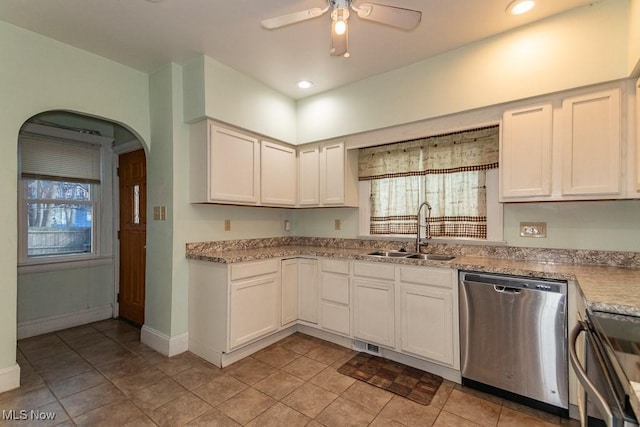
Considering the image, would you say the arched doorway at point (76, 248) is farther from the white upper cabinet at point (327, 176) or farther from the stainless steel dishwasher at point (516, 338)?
the stainless steel dishwasher at point (516, 338)

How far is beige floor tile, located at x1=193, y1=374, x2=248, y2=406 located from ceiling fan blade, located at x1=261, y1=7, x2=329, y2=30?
8.07 ft

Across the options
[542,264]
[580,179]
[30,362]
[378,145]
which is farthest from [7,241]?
[580,179]

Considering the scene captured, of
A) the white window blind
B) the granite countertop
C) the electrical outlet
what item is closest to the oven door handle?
the granite countertop

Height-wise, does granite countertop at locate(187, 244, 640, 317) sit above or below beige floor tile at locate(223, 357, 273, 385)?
above

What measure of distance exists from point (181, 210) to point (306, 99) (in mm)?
1904

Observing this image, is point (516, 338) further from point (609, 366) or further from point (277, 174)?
point (277, 174)


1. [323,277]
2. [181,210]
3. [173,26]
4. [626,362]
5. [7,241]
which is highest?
[173,26]

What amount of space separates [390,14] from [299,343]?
9.37 ft

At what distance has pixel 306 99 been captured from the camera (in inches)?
140

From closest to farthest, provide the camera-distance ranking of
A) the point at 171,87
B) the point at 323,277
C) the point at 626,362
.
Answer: the point at 626,362, the point at 171,87, the point at 323,277

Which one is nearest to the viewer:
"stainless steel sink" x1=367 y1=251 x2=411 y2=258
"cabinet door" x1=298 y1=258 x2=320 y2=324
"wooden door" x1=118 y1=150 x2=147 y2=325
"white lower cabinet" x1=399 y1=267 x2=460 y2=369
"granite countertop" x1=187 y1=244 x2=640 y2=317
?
"granite countertop" x1=187 y1=244 x2=640 y2=317

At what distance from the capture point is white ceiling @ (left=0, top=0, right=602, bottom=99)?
2027mm

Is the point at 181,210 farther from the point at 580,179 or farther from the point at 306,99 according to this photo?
the point at 580,179

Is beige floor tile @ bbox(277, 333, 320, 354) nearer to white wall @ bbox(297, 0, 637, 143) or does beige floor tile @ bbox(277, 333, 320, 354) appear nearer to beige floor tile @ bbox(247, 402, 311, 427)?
beige floor tile @ bbox(247, 402, 311, 427)
